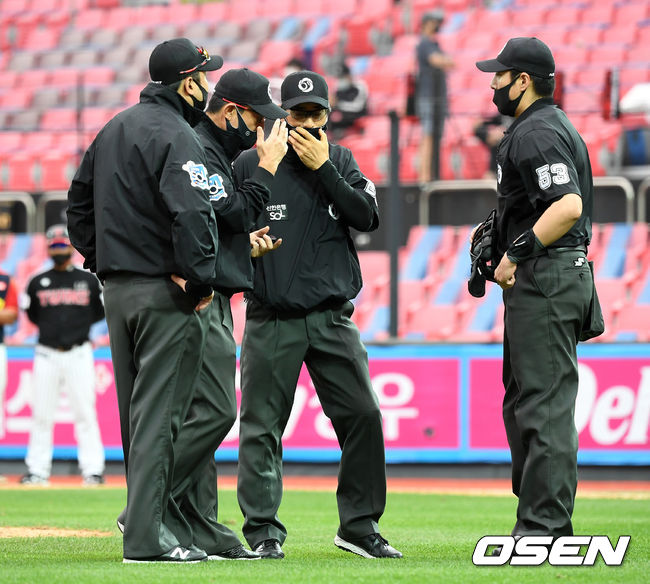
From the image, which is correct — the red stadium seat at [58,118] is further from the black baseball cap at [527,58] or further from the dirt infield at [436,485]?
the black baseball cap at [527,58]

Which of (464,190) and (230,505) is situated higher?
(464,190)

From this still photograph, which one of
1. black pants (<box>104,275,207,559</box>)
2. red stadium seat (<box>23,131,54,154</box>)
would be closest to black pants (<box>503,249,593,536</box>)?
black pants (<box>104,275,207,559</box>)

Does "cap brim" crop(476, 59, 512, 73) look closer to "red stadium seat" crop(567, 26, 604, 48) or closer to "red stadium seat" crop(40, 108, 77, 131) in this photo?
A: "red stadium seat" crop(567, 26, 604, 48)

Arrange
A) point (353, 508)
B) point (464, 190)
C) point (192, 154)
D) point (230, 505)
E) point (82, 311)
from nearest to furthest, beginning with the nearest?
point (192, 154)
point (353, 508)
point (230, 505)
point (82, 311)
point (464, 190)

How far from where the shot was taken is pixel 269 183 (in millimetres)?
6105

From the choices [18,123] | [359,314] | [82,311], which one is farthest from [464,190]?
[18,123]

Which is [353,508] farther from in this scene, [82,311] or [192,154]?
[82,311]

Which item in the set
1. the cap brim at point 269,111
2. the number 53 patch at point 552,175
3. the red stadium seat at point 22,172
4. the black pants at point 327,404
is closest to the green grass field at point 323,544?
the black pants at point 327,404

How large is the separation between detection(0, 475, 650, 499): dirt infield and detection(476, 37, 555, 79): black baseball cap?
18.9 ft

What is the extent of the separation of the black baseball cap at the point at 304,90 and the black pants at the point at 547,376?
1.34 m

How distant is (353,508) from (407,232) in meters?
9.83

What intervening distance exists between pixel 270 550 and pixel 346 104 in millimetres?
11307

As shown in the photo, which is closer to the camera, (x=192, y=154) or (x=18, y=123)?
(x=192, y=154)

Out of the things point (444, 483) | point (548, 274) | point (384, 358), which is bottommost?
point (444, 483)
